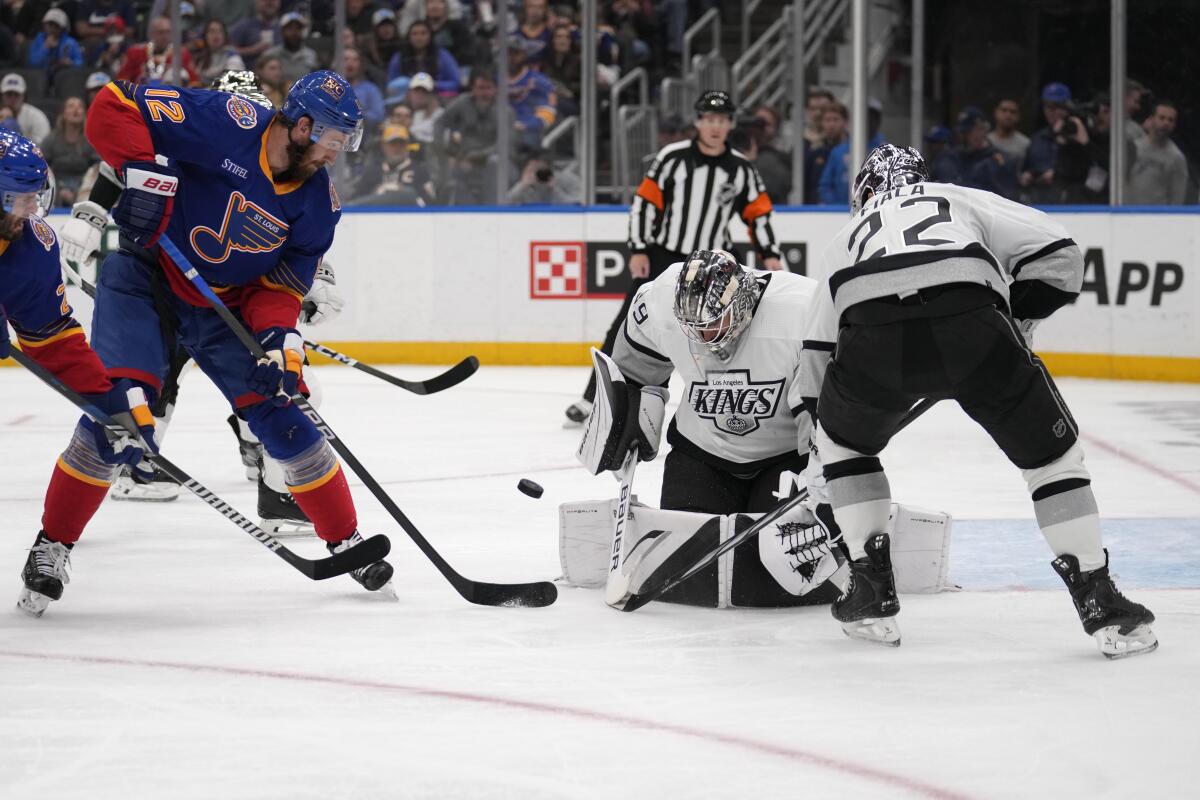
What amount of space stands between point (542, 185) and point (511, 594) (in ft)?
18.5

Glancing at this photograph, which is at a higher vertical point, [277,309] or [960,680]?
[277,309]

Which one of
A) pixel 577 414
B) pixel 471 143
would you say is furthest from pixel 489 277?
pixel 577 414

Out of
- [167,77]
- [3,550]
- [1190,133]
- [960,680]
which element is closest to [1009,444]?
[960,680]

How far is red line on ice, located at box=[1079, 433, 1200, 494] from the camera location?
4.84 m

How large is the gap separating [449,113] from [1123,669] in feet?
21.5

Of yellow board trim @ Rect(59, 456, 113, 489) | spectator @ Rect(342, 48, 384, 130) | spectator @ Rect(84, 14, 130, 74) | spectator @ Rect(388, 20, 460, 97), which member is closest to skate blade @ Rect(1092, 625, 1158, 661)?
yellow board trim @ Rect(59, 456, 113, 489)

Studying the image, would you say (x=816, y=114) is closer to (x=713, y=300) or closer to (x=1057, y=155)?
(x=1057, y=155)

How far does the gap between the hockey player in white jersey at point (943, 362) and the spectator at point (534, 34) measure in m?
5.96

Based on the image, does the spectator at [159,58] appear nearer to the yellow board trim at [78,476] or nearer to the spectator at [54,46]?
the spectator at [54,46]

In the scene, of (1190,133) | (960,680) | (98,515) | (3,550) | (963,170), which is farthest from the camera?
(963,170)

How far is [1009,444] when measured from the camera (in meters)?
2.77

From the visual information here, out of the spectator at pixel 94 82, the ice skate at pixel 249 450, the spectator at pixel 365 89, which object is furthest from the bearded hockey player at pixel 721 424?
the spectator at pixel 94 82

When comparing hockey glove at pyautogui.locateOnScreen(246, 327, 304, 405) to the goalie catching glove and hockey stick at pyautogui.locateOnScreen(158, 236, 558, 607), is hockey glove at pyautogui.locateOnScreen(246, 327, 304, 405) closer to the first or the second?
hockey stick at pyautogui.locateOnScreen(158, 236, 558, 607)

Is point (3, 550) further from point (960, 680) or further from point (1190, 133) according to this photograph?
point (1190, 133)
